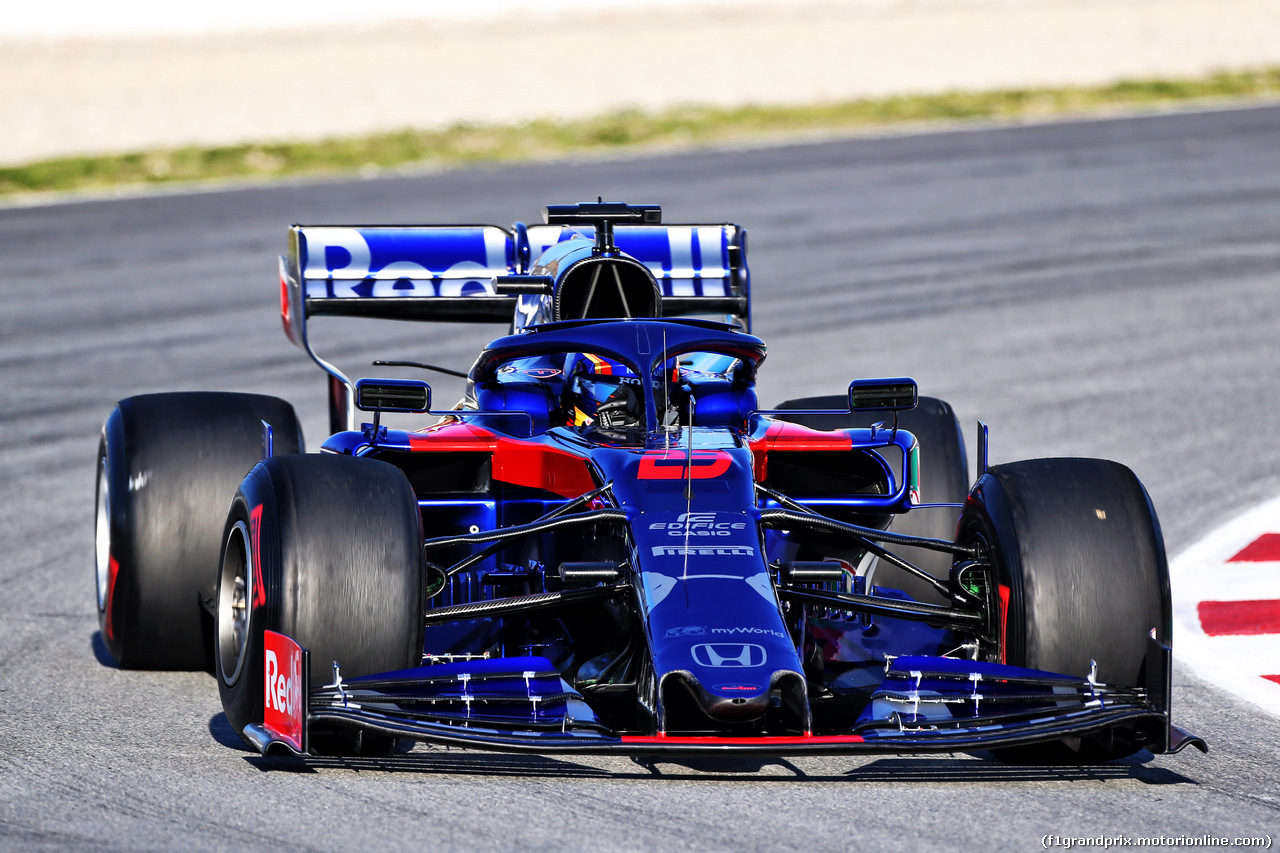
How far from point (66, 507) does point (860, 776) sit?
6.02m

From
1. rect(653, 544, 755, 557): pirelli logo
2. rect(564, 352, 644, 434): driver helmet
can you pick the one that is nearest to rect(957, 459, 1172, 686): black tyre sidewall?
rect(653, 544, 755, 557): pirelli logo

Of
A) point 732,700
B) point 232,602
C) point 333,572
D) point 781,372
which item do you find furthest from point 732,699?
point 781,372

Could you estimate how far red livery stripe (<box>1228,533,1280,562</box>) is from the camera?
8789 mm

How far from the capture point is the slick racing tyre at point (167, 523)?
6.98 metres

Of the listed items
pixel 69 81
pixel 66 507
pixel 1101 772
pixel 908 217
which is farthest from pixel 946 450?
pixel 69 81

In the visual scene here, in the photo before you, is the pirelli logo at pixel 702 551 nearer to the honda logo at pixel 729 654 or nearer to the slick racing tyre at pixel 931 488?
the honda logo at pixel 729 654

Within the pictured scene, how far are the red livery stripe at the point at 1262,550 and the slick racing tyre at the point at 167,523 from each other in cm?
473

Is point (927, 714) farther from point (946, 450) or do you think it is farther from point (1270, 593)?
point (1270, 593)

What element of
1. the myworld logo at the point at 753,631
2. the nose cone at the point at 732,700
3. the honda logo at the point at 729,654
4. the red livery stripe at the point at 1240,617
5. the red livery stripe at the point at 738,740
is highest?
the myworld logo at the point at 753,631

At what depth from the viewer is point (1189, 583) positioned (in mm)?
8422

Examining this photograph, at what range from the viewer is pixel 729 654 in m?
5.21

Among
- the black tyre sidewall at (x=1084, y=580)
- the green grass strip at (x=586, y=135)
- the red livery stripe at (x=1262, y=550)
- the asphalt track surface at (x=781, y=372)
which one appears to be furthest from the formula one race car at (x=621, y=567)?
the green grass strip at (x=586, y=135)

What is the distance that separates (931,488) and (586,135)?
63.4 ft

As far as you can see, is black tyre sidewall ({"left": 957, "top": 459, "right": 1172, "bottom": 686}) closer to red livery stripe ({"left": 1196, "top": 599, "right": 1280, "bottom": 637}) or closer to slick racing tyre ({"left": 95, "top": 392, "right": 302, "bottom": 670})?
red livery stripe ({"left": 1196, "top": 599, "right": 1280, "bottom": 637})
